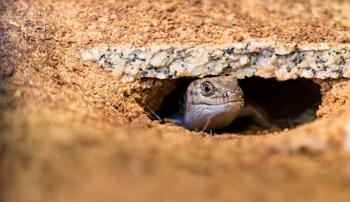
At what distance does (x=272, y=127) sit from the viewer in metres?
4.59

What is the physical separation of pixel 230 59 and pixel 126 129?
1414mm

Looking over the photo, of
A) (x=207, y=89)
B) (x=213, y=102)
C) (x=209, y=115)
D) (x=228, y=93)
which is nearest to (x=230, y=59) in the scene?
(x=228, y=93)

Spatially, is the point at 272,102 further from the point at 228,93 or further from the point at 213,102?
the point at 228,93

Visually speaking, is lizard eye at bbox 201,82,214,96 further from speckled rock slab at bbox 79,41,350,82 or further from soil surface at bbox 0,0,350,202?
soil surface at bbox 0,0,350,202

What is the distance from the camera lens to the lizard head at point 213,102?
4.09 meters

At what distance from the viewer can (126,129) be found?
2.65m

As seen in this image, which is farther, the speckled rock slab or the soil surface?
the speckled rock slab

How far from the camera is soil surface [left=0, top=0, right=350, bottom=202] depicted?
2.03 metres

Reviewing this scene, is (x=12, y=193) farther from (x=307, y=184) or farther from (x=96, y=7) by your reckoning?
(x=96, y=7)

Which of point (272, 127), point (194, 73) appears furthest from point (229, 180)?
point (272, 127)

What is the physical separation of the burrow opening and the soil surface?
2.31 ft

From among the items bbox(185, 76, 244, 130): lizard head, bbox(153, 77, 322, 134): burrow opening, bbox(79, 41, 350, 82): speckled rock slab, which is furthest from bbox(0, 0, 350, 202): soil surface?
bbox(153, 77, 322, 134): burrow opening

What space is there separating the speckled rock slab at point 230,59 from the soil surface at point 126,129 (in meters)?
0.07

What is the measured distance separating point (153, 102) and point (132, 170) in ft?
7.19
